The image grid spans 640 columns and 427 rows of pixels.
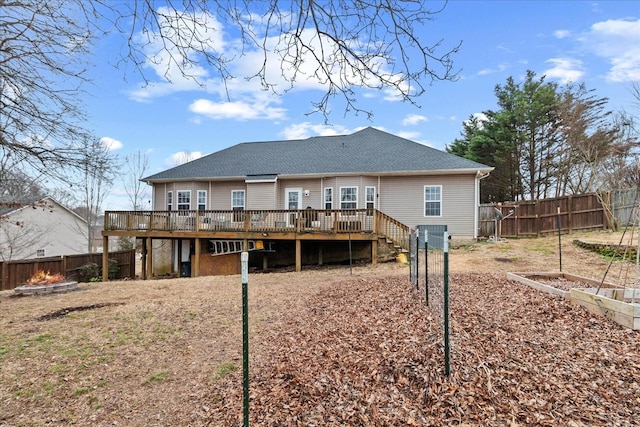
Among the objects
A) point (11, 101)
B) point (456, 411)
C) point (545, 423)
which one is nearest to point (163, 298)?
point (11, 101)

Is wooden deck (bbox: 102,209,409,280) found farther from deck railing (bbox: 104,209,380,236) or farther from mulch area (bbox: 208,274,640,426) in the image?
mulch area (bbox: 208,274,640,426)

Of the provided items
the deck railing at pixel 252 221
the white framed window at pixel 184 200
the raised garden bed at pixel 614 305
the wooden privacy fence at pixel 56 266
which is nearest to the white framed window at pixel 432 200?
the deck railing at pixel 252 221

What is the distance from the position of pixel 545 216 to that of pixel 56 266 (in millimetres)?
20766

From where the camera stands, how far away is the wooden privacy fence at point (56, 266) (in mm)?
13148

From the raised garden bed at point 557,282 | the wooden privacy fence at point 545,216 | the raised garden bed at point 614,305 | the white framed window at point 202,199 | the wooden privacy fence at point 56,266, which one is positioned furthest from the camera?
the white framed window at point 202,199

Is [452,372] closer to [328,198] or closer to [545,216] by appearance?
[328,198]

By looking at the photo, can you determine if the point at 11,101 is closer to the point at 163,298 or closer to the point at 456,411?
the point at 163,298

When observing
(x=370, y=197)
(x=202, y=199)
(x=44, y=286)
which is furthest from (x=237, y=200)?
(x=44, y=286)

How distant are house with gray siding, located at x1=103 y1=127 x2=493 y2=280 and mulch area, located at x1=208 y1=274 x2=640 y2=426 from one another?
7.82 meters

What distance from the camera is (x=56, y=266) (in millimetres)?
14227

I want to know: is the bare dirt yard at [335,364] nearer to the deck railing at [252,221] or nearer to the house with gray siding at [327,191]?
the deck railing at [252,221]

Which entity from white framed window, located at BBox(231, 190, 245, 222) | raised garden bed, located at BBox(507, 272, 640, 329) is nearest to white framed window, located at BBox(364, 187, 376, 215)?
white framed window, located at BBox(231, 190, 245, 222)

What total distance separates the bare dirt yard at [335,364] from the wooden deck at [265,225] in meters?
5.57

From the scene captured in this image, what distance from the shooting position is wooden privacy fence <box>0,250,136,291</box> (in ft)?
43.1
